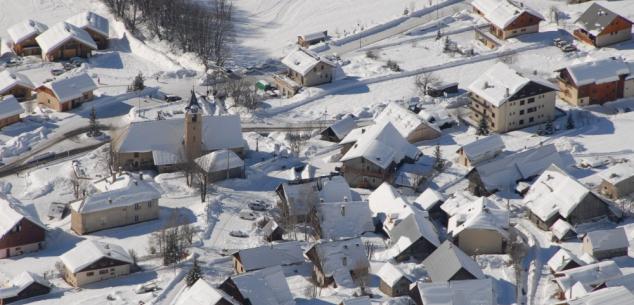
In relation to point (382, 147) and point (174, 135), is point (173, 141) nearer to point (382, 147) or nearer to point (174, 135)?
point (174, 135)

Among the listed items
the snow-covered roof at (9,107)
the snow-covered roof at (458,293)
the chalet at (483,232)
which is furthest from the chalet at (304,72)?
the snow-covered roof at (458,293)

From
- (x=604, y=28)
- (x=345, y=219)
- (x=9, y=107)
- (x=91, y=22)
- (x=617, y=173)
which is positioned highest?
(x=91, y=22)

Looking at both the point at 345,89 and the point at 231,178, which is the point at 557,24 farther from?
the point at 231,178

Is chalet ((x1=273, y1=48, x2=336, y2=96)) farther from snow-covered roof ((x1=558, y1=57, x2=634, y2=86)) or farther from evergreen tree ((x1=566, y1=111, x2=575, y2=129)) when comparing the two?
evergreen tree ((x1=566, y1=111, x2=575, y2=129))

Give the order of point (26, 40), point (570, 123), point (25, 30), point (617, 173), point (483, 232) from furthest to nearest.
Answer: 1. point (25, 30)
2. point (26, 40)
3. point (570, 123)
4. point (617, 173)
5. point (483, 232)

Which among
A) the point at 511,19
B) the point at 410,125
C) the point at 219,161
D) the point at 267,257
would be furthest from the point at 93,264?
the point at 511,19

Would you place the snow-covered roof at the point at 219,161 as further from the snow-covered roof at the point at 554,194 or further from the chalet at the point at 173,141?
the snow-covered roof at the point at 554,194

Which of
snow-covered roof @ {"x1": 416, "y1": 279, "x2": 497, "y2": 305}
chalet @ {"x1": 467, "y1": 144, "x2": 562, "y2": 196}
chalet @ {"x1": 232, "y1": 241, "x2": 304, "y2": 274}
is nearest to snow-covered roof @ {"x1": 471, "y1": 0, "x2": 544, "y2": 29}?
chalet @ {"x1": 467, "y1": 144, "x2": 562, "y2": 196}
